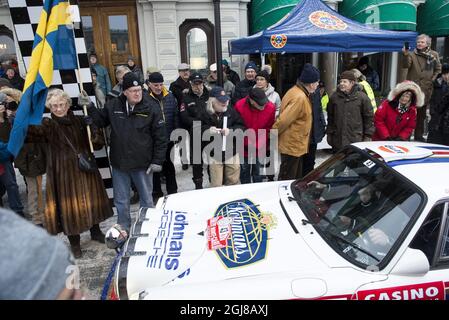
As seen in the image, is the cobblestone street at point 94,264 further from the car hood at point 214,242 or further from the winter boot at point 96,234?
the car hood at point 214,242

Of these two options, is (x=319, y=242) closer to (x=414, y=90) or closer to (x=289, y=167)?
(x=289, y=167)

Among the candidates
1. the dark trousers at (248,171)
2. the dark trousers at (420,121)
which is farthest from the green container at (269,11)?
the dark trousers at (248,171)

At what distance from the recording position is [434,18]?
11.3 m

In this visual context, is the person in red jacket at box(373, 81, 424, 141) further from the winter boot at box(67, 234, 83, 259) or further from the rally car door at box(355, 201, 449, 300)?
the winter boot at box(67, 234, 83, 259)

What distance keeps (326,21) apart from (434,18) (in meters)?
6.24

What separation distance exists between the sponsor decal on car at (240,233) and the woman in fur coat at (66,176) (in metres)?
1.50

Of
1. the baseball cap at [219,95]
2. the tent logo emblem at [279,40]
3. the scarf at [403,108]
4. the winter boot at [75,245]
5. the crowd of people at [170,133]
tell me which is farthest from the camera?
the tent logo emblem at [279,40]

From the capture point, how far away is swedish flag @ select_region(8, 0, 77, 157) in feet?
10.6

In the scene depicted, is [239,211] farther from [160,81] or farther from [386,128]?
[386,128]

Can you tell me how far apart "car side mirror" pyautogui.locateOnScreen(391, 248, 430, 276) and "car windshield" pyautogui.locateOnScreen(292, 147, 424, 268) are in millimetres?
104

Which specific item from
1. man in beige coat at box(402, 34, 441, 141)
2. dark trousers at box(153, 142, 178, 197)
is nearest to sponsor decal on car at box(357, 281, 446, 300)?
dark trousers at box(153, 142, 178, 197)

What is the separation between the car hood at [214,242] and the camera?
2.15m

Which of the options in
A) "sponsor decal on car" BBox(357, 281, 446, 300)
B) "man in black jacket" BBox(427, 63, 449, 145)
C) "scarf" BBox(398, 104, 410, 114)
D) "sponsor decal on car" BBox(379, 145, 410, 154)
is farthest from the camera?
"man in black jacket" BBox(427, 63, 449, 145)
